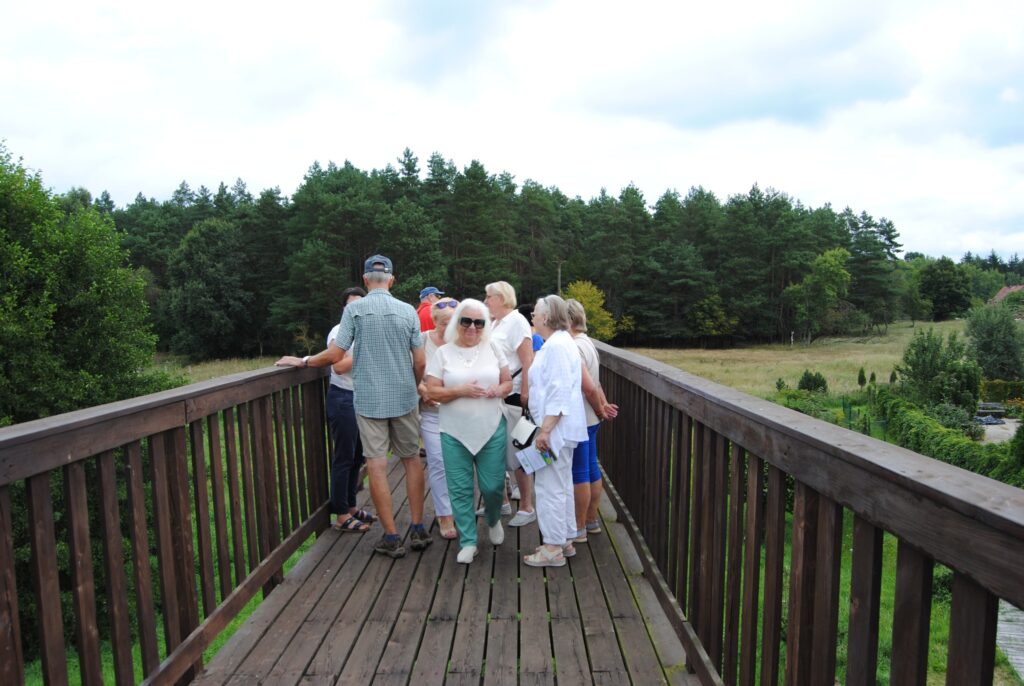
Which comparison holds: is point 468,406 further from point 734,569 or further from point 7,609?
point 7,609

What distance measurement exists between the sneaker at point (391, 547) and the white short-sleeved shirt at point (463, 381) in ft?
2.26

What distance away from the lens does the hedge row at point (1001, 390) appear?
39844mm

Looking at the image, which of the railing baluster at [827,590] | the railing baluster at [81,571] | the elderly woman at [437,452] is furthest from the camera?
the elderly woman at [437,452]

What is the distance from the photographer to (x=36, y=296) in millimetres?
17000

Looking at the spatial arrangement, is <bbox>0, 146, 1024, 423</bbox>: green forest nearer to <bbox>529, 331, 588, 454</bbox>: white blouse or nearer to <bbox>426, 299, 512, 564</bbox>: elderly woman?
<bbox>426, 299, 512, 564</bbox>: elderly woman

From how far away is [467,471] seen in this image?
3730 millimetres

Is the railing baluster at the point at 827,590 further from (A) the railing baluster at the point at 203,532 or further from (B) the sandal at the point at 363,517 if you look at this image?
(B) the sandal at the point at 363,517

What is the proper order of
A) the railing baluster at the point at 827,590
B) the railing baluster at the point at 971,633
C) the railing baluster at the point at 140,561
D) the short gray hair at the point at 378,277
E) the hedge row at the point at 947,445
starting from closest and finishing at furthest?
the railing baluster at the point at 971,633
the railing baluster at the point at 827,590
the railing baluster at the point at 140,561
the short gray hair at the point at 378,277
the hedge row at the point at 947,445

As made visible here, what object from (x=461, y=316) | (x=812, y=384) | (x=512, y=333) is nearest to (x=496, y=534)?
(x=512, y=333)

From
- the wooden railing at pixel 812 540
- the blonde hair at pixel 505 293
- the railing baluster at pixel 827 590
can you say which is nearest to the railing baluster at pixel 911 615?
the wooden railing at pixel 812 540

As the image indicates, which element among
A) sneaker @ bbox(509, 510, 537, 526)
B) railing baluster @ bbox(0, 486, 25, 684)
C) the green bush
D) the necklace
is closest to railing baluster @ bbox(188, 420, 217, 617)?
railing baluster @ bbox(0, 486, 25, 684)

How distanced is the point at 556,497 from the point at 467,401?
702 millimetres

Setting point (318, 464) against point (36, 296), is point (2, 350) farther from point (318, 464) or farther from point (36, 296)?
point (318, 464)

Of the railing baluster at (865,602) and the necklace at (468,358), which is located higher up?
the necklace at (468,358)
